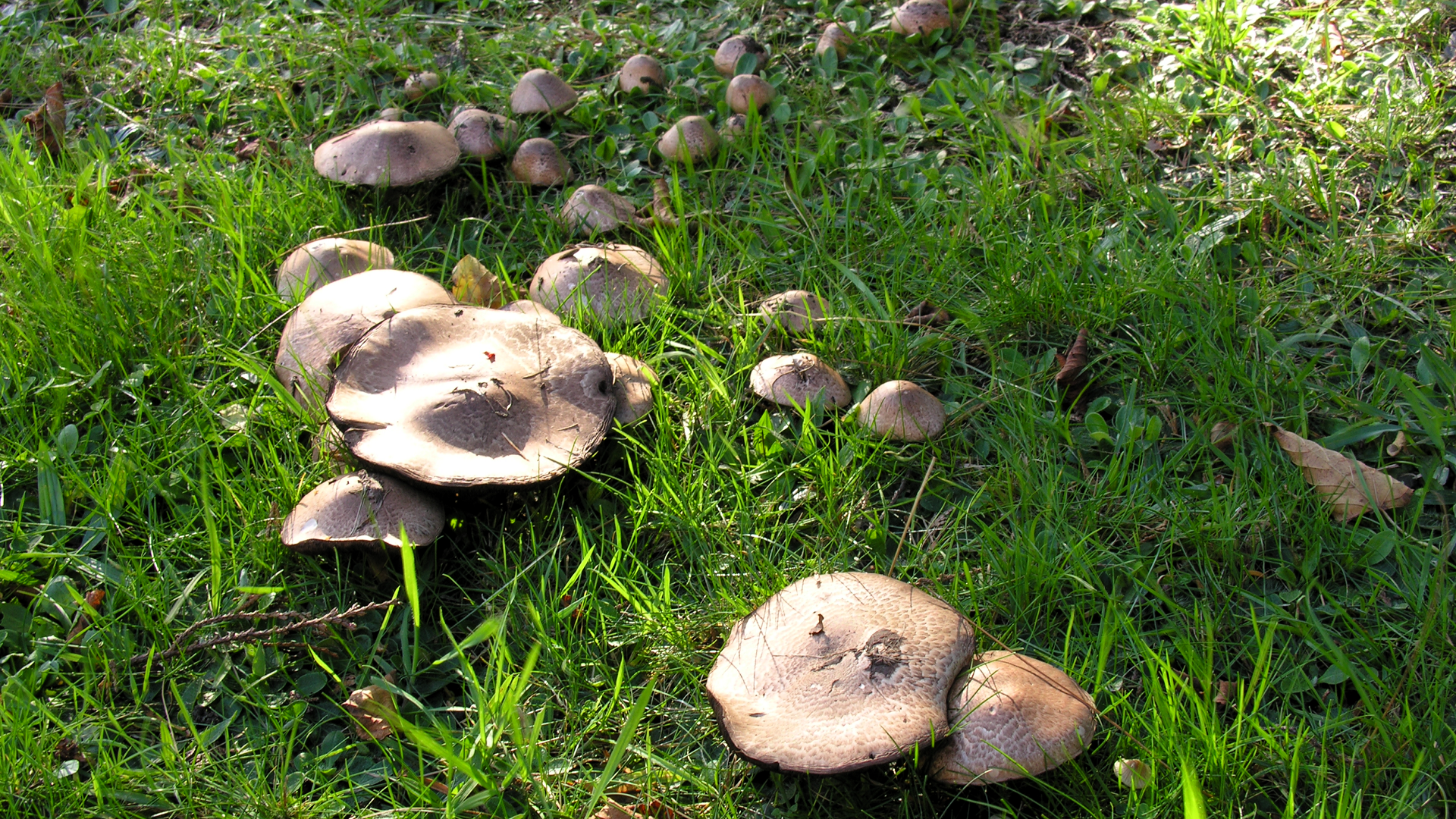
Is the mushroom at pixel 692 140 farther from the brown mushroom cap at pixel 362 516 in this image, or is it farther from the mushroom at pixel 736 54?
the brown mushroom cap at pixel 362 516

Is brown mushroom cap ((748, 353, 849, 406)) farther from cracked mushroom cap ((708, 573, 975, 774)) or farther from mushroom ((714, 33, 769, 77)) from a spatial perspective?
mushroom ((714, 33, 769, 77))

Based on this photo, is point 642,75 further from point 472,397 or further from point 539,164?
point 472,397

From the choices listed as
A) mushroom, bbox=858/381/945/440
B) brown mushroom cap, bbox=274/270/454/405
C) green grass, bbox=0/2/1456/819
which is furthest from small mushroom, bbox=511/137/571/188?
mushroom, bbox=858/381/945/440

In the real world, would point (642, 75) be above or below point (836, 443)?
above

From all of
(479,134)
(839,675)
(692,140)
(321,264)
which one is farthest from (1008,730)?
(479,134)

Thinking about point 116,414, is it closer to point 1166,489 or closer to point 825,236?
point 825,236

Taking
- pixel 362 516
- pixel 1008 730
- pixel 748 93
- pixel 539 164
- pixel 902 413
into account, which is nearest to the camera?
pixel 1008 730

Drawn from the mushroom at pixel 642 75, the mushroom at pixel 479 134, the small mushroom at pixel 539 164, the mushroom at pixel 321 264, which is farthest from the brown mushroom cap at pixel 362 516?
the mushroom at pixel 642 75
